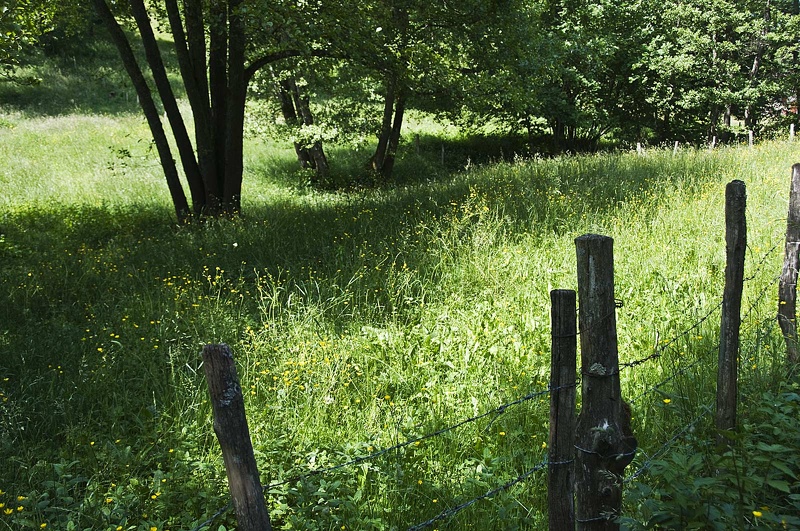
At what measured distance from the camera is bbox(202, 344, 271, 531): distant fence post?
169 cm

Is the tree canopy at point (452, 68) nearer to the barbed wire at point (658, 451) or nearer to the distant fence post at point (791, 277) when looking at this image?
the distant fence post at point (791, 277)

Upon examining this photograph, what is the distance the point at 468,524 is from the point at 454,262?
3.82m

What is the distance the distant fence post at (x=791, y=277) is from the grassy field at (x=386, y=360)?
0.52 feet

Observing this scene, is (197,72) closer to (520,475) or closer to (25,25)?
(25,25)

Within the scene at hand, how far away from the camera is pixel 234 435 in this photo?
1.74 m

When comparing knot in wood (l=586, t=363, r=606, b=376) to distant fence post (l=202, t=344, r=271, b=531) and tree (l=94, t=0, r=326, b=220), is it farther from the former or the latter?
tree (l=94, t=0, r=326, b=220)

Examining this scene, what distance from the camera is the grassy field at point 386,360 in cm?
317

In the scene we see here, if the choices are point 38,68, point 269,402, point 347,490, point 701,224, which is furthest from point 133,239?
point 38,68

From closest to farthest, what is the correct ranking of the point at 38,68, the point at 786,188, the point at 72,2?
the point at 786,188 < the point at 72,2 < the point at 38,68

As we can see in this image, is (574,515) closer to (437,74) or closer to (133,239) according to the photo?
(133,239)

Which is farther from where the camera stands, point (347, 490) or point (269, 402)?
point (269, 402)

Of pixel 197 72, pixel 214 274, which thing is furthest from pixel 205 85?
pixel 214 274

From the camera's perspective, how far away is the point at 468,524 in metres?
3.08

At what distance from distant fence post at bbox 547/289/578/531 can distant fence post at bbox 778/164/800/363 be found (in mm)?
2558
